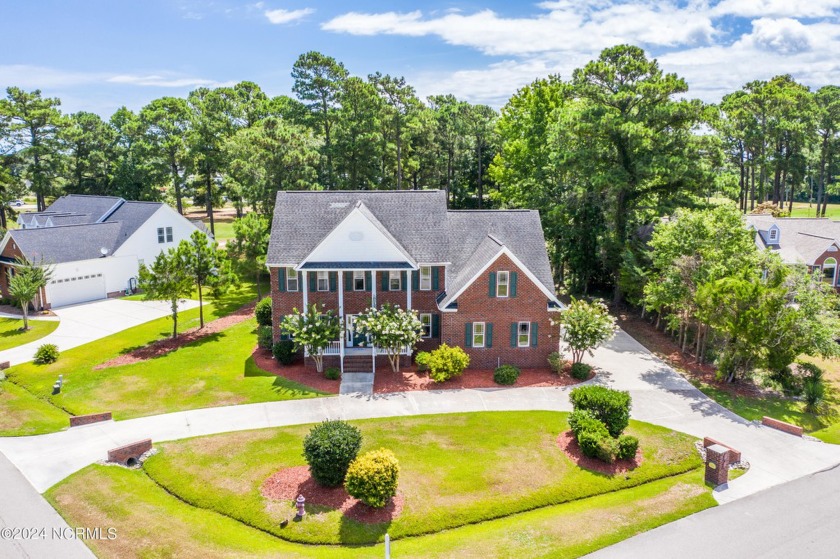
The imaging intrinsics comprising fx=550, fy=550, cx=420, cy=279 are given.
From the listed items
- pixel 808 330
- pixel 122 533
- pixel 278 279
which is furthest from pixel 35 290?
pixel 808 330

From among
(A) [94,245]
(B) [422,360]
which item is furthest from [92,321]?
(B) [422,360]

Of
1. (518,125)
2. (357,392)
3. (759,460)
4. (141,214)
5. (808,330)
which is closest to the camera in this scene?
(759,460)

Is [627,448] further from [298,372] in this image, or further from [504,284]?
[298,372]

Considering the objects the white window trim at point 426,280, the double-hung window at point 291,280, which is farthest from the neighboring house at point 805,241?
the double-hung window at point 291,280

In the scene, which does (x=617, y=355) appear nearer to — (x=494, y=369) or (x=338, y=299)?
(x=494, y=369)

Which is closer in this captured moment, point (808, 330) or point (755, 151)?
point (808, 330)

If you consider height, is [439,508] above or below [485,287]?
below

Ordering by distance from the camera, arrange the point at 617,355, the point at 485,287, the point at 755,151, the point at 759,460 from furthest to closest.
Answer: the point at 755,151, the point at 617,355, the point at 485,287, the point at 759,460
